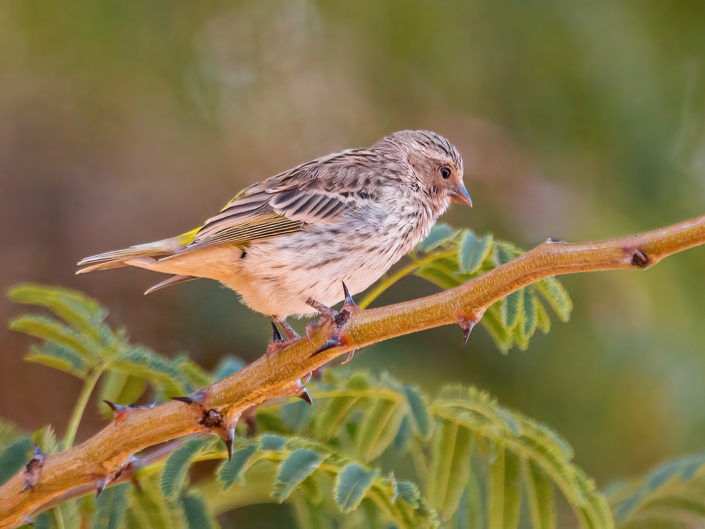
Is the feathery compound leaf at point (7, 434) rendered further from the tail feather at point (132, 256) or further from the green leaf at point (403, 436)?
the green leaf at point (403, 436)

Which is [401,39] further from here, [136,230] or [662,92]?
[136,230]

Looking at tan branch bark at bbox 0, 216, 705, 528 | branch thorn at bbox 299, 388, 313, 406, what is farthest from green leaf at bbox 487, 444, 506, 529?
tan branch bark at bbox 0, 216, 705, 528

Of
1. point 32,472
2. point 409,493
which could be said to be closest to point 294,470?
point 409,493

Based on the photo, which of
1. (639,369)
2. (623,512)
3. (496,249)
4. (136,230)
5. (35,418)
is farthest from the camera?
(136,230)

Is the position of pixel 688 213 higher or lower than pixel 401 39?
lower

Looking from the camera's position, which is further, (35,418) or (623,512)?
(35,418)

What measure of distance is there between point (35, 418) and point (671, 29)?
172 inches

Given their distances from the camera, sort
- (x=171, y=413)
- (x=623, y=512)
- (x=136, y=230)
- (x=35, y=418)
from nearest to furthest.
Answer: (x=171, y=413) → (x=623, y=512) → (x=35, y=418) → (x=136, y=230)

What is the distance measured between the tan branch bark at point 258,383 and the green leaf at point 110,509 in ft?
1.07

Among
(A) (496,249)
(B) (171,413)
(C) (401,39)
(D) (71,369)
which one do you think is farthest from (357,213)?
(C) (401,39)

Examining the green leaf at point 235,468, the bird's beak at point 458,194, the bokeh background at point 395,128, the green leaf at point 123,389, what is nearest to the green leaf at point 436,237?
the bird's beak at point 458,194

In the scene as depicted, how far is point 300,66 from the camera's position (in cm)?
617

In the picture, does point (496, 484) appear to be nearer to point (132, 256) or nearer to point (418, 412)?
point (418, 412)

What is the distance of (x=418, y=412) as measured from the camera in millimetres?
2723
